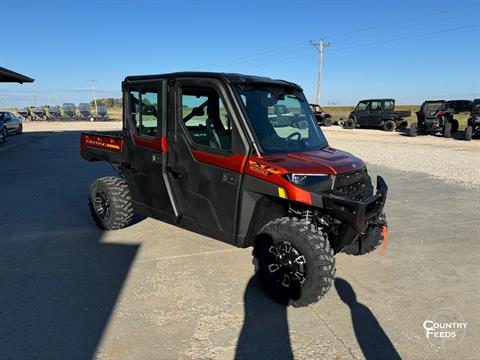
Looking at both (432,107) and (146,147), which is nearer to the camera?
(146,147)

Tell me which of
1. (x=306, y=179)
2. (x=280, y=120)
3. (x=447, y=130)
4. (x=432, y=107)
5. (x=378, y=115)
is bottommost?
(x=306, y=179)

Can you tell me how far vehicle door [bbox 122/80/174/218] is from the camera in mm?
4258

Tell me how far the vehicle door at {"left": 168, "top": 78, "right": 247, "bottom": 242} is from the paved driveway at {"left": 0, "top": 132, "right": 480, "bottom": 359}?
650 millimetres

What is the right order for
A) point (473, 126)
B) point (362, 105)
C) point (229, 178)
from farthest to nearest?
1. point (362, 105)
2. point (473, 126)
3. point (229, 178)

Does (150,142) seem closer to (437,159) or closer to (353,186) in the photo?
(353,186)

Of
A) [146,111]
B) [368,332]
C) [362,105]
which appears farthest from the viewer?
[362,105]

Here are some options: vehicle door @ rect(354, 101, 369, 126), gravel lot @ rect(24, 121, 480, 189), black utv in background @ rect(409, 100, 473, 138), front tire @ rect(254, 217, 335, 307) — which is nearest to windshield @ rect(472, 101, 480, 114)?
black utv in background @ rect(409, 100, 473, 138)

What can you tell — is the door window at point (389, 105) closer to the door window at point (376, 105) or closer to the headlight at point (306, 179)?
the door window at point (376, 105)

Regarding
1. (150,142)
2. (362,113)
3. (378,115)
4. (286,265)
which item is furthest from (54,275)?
(362,113)

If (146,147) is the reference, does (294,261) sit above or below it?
below

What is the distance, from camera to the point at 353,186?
3.75m

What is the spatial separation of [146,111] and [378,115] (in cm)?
2430

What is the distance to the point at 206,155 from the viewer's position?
3832mm

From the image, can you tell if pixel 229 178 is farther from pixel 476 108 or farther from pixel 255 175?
pixel 476 108
